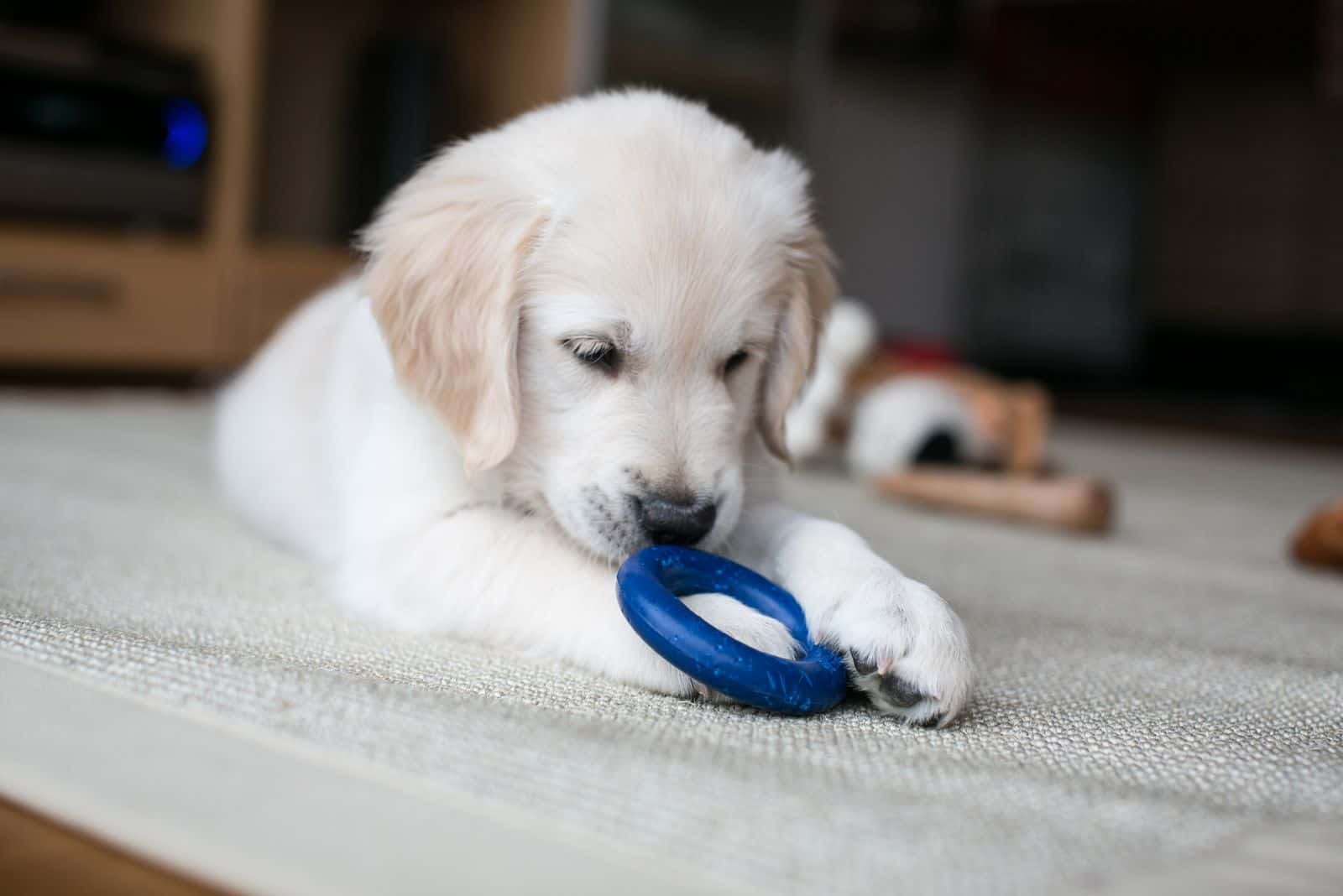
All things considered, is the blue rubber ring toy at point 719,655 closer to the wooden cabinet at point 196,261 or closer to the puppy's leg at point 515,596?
the puppy's leg at point 515,596

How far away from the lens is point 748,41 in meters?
5.68

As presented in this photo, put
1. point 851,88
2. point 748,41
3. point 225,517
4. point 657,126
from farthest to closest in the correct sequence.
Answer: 1. point 851,88
2. point 748,41
3. point 225,517
4. point 657,126

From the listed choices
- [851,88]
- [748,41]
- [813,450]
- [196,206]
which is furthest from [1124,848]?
[851,88]

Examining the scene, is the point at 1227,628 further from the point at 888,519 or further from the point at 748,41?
the point at 748,41

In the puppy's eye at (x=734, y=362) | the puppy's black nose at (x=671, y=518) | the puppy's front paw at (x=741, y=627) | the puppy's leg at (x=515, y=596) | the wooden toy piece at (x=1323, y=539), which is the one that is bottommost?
the wooden toy piece at (x=1323, y=539)

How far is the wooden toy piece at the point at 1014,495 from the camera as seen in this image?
2611mm

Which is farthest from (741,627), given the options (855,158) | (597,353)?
(855,158)

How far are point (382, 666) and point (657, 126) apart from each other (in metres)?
0.72

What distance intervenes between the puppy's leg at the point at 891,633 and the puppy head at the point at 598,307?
15 centimetres

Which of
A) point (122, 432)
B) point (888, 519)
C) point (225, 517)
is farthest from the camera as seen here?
point (122, 432)

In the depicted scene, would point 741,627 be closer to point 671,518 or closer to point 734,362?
point 671,518

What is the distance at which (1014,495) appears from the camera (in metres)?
2.70

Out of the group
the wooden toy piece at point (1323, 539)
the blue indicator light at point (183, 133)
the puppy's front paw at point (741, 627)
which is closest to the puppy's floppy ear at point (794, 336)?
the puppy's front paw at point (741, 627)

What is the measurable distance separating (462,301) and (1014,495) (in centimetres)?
154
